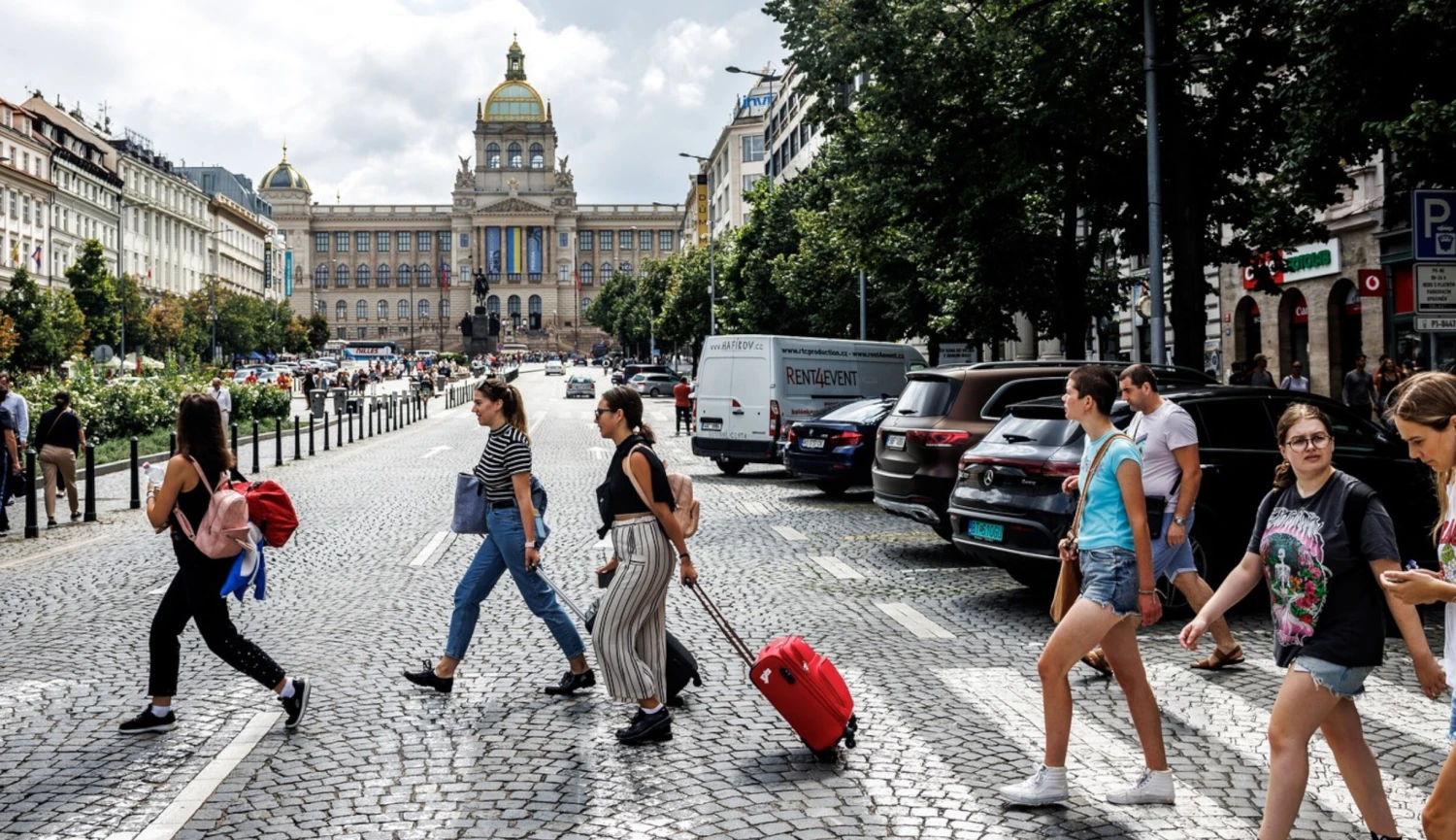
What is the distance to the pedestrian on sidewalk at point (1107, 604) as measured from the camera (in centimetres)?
509

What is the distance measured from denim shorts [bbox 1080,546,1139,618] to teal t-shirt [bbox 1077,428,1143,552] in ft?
0.13

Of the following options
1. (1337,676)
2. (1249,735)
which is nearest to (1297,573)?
(1337,676)

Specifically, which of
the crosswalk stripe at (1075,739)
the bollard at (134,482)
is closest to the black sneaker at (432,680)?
the crosswalk stripe at (1075,739)

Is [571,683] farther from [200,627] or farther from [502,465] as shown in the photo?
[200,627]

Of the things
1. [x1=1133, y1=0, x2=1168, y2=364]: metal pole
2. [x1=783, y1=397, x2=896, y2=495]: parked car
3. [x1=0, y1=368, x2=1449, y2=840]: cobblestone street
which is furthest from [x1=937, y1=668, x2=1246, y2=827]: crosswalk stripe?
[x1=1133, y1=0, x2=1168, y2=364]: metal pole

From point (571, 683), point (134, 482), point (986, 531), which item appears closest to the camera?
point (571, 683)

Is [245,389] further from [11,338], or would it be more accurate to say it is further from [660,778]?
[660,778]

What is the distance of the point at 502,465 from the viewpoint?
23.0 ft

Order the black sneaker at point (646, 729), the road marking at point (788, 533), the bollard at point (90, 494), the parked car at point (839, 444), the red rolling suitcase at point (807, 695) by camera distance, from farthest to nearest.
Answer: the parked car at point (839, 444) → the bollard at point (90, 494) → the road marking at point (788, 533) → the black sneaker at point (646, 729) → the red rolling suitcase at point (807, 695)

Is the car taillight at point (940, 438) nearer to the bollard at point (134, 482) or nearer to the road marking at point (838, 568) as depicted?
the road marking at point (838, 568)

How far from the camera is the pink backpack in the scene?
20.3ft

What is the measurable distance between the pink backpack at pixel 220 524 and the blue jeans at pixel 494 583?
1.15 metres

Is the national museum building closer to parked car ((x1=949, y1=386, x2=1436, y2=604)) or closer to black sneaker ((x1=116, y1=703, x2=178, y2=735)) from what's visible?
parked car ((x1=949, y1=386, x2=1436, y2=604))

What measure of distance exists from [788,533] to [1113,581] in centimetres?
952
